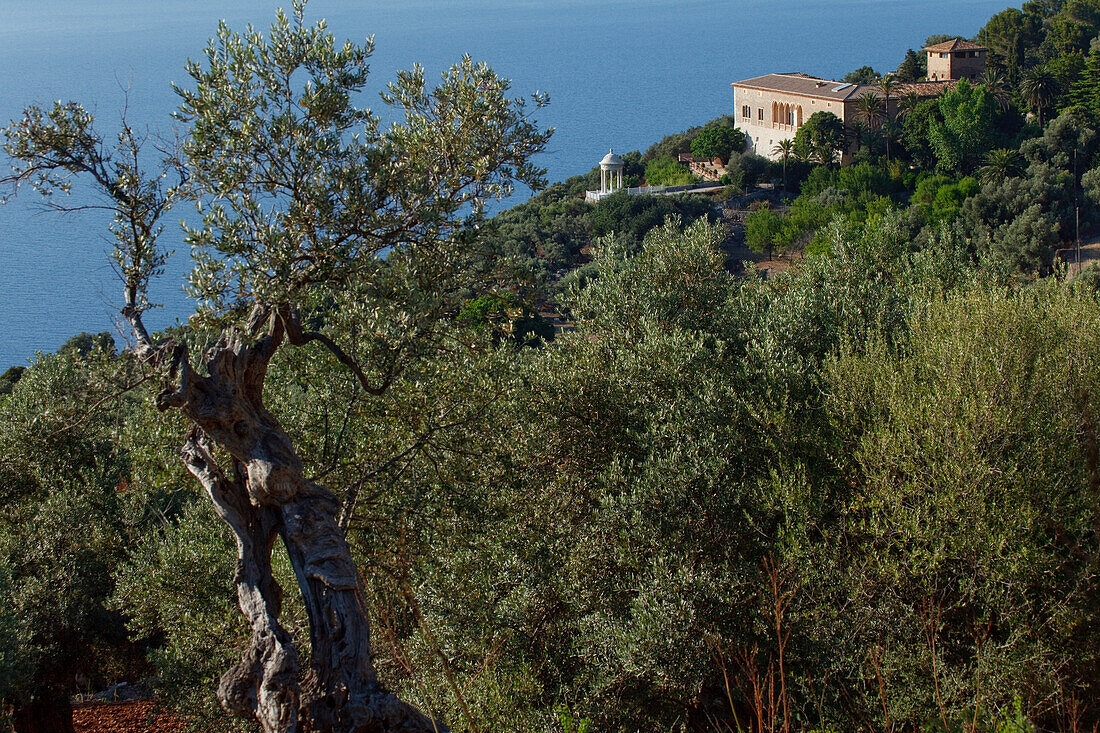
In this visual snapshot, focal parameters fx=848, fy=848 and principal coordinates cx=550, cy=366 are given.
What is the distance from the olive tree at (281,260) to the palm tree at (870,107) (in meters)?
78.3

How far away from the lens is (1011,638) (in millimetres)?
7129

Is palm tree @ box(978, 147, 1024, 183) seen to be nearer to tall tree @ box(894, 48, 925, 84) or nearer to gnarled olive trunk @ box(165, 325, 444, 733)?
tall tree @ box(894, 48, 925, 84)

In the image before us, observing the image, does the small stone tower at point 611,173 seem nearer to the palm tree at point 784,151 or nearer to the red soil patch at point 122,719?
the palm tree at point 784,151

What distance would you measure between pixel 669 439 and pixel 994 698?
11.7ft

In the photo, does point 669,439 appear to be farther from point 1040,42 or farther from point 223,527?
point 1040,42

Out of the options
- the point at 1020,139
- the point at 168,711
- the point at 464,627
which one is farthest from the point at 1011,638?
the point at 1020,139

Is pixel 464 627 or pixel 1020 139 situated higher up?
pixel 1020 139

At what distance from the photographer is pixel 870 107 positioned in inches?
3014

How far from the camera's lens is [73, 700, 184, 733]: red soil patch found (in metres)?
11.0

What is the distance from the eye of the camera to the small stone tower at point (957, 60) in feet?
270

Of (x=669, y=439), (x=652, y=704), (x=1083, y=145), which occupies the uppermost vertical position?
(x=1083, y=145)

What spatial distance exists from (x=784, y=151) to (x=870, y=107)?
8737mm

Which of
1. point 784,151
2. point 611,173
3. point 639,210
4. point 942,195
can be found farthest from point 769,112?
point 942,195

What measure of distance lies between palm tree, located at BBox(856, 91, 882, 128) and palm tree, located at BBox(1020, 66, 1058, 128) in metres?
11.9
